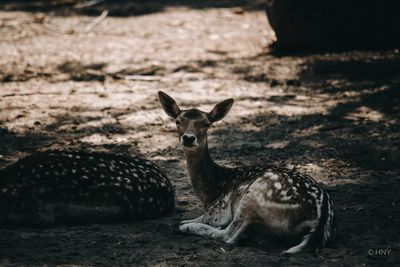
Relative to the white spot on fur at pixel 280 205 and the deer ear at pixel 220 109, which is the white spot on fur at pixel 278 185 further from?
the deer ear at pixel 220 109

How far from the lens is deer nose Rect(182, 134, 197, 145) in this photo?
5.41 m

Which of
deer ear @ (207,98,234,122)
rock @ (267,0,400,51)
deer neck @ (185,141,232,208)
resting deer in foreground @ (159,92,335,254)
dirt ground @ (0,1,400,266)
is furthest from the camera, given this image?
rock @ (267,0,400,51)

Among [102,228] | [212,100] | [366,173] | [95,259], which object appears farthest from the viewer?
[212,100]

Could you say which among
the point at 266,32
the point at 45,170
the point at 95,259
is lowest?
the point at 95,259

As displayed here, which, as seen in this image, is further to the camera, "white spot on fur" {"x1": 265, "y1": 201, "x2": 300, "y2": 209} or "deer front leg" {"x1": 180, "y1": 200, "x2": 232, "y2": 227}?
"deer front leg" {"x1": 180, "y1": 200, "x2": 232, "y2": 227}

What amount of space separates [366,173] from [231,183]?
195 cm

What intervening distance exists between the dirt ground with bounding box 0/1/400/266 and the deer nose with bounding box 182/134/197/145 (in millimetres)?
732

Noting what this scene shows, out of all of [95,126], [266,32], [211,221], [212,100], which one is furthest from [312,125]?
[266,32]

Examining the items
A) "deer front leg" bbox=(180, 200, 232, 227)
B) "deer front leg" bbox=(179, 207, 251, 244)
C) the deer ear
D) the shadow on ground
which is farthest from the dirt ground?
the deer ear

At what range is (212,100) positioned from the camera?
966 centimetres

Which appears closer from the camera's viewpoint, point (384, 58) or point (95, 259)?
point (95, 259)

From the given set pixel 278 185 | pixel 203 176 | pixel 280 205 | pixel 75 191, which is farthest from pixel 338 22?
pixel 75 191

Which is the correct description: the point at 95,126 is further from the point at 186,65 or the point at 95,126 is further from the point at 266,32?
the point at 266,32

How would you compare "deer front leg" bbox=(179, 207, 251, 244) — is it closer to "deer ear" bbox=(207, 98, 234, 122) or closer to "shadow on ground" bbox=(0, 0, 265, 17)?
"deer ear" bbox=(207, 98, 234, 122)
